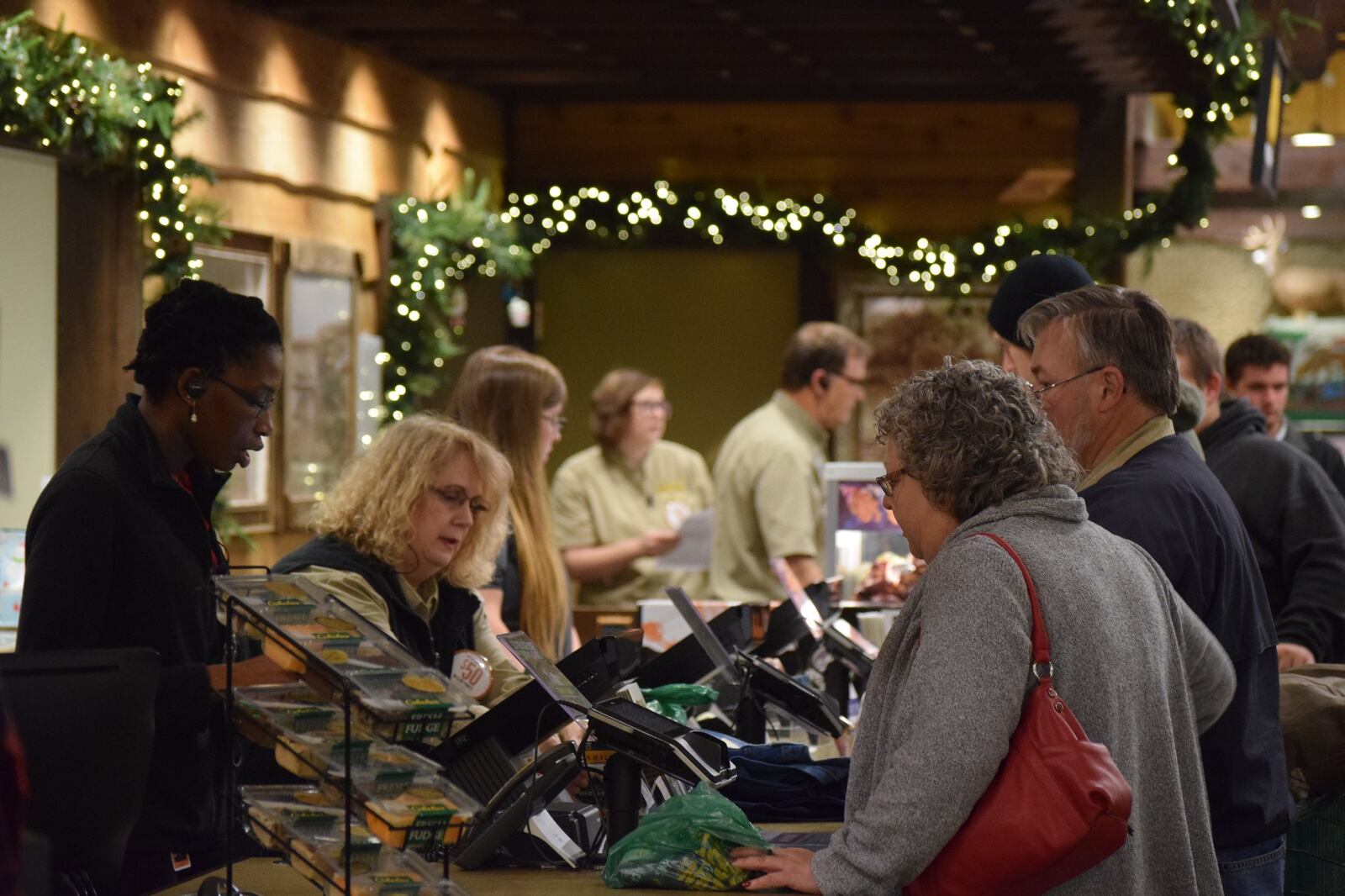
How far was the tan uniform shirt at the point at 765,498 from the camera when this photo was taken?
5652 millimetres

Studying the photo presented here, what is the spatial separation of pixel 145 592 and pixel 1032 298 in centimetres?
193

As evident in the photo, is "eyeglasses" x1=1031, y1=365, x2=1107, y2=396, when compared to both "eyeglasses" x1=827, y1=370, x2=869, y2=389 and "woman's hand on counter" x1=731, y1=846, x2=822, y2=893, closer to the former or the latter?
"woman's hand on counter" x1=731, y1=846, x2=822, y2=893

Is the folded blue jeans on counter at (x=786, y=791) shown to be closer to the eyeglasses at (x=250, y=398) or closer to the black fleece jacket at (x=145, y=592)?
the black fleece jacket at (x=145, y=592)

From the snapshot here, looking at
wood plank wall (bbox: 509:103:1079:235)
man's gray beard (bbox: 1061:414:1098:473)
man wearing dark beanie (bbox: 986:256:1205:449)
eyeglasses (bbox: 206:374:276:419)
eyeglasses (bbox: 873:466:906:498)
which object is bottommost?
eyeglasses (bbox: 873:466:906:498)

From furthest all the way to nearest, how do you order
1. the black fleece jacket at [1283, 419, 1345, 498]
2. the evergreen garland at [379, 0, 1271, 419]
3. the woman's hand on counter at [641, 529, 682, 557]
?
the evergreen garland at [379, 0, 1271, 419] < the black fleece jacket at [1283, 419, 1345, 498] < the woman's hand on counter at [641, 529, 682, 557]

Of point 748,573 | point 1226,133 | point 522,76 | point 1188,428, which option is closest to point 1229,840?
point 1188,428

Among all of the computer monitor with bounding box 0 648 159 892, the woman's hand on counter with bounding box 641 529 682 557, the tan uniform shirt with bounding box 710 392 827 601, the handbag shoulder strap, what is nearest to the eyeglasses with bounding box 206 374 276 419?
the computer monitor with bounding box 0 648 159 892

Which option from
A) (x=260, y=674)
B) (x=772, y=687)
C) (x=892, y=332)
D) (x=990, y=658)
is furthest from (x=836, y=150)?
(x=260, y=674)

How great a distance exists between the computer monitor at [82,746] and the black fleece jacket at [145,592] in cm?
58

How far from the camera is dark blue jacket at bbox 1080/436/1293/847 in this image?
2.59 meters

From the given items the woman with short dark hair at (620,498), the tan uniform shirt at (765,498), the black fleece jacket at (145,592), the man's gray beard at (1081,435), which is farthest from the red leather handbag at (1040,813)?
the woman with short dark hair at (620,498)

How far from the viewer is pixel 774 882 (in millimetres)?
2256

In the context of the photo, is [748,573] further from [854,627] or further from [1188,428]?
[1188,428]

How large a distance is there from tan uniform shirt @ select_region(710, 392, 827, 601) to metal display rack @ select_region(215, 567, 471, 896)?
368 centimetres
